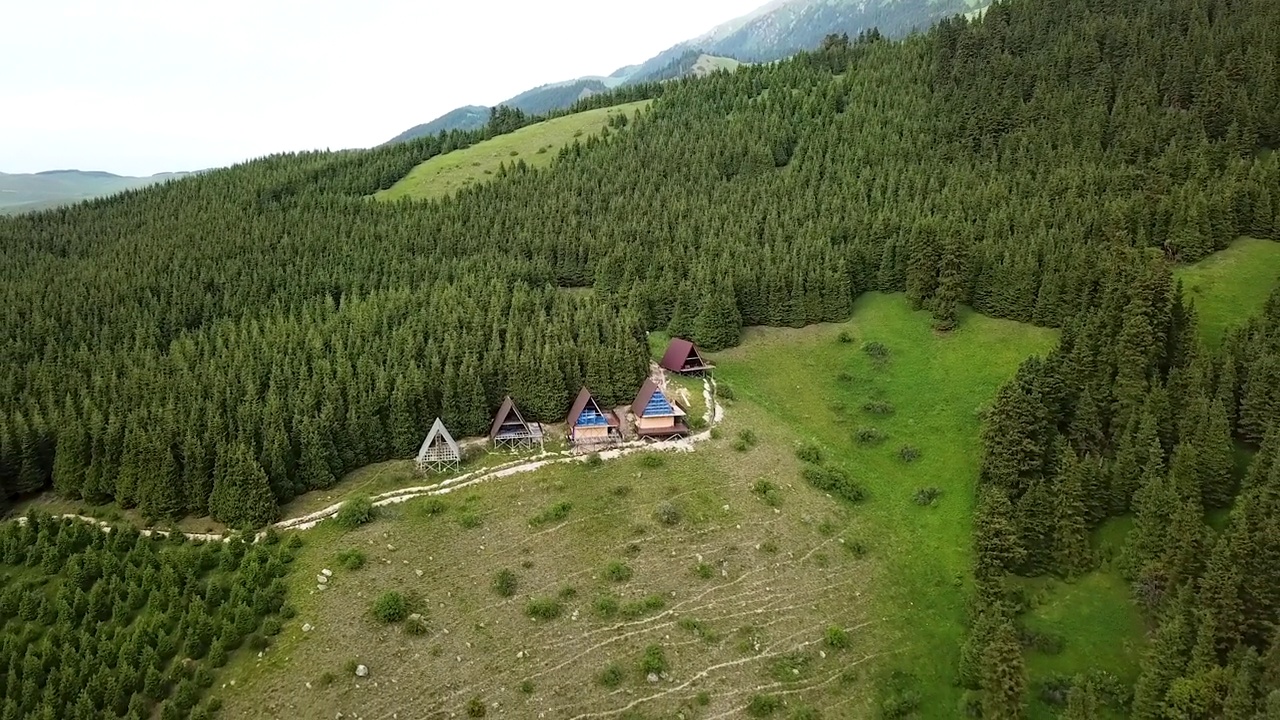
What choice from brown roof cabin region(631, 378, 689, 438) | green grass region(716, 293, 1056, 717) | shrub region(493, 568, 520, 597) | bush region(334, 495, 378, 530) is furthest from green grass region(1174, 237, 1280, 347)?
bush region(334, 495, 378, 530)

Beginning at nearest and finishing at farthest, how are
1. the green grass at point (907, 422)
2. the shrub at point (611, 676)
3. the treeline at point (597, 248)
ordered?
the shrub at point (611, 676) < the green grass at point (907, 422) < the treeline at point (597, 248)

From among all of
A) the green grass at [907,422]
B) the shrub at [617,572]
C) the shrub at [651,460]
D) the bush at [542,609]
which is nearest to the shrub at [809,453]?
the green grass at [907,422]

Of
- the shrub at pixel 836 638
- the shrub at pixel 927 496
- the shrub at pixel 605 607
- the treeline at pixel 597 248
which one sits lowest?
the shrub at pixel 836 638

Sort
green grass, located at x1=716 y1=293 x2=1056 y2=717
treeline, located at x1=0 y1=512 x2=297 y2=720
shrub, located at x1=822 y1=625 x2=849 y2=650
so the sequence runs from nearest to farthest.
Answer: treeline, located at x1=0 y1=512 x2=297 y2=720, shrub, located at x1=822 y1=625 x2=849 y2=650, green grass, located at x1=716 y1=293 x2=1056 y2=717

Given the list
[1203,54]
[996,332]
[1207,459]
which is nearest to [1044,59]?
[1203,54]

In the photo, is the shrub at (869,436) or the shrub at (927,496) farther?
the shrub at (869,436)

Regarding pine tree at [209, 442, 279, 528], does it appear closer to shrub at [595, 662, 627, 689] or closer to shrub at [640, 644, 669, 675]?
shrub at [595, 662, 627, 689]

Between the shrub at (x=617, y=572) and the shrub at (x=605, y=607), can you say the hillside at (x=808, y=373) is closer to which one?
the shrub at (x=617, y=572)
